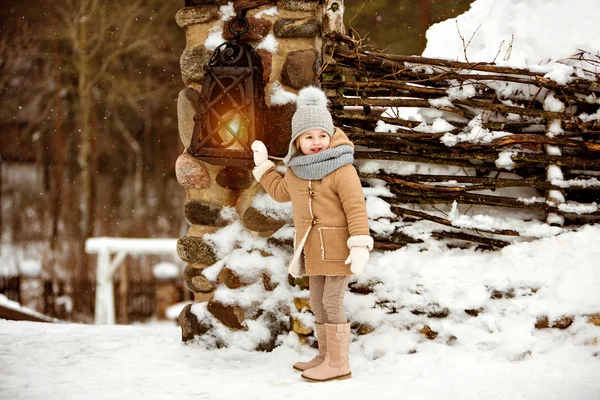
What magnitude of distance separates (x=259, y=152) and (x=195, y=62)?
2.28 ft

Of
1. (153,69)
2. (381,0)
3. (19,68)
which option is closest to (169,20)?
(153,69)

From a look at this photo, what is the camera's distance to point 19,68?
903 centimetres

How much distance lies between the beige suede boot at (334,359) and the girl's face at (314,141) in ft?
2.76

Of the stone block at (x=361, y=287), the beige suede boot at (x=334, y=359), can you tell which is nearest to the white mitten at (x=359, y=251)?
the beige suede boot at (x=334, y=359)

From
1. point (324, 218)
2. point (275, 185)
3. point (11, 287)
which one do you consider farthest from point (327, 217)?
point (11, 287)

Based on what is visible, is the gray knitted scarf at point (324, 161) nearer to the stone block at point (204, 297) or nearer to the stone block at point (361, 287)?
the stone block at point (361, 287)

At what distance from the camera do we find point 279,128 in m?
3.04

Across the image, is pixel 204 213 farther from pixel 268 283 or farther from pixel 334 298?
pixel 334 298

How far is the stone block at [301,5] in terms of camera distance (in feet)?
9.75

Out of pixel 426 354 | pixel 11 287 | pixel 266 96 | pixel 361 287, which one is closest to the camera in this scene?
pixel 426 354

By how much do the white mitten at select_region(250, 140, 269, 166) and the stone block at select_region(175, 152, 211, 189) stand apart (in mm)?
396

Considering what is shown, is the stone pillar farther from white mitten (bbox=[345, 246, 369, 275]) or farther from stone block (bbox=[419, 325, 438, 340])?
stone block (bbox=[419, 325, 438, 340])

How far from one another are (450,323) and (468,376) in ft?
1.02

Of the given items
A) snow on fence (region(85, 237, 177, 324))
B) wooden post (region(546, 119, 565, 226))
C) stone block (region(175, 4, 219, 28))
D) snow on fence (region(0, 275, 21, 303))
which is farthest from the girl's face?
snow on fence (region(0, 275, 21, 303))
